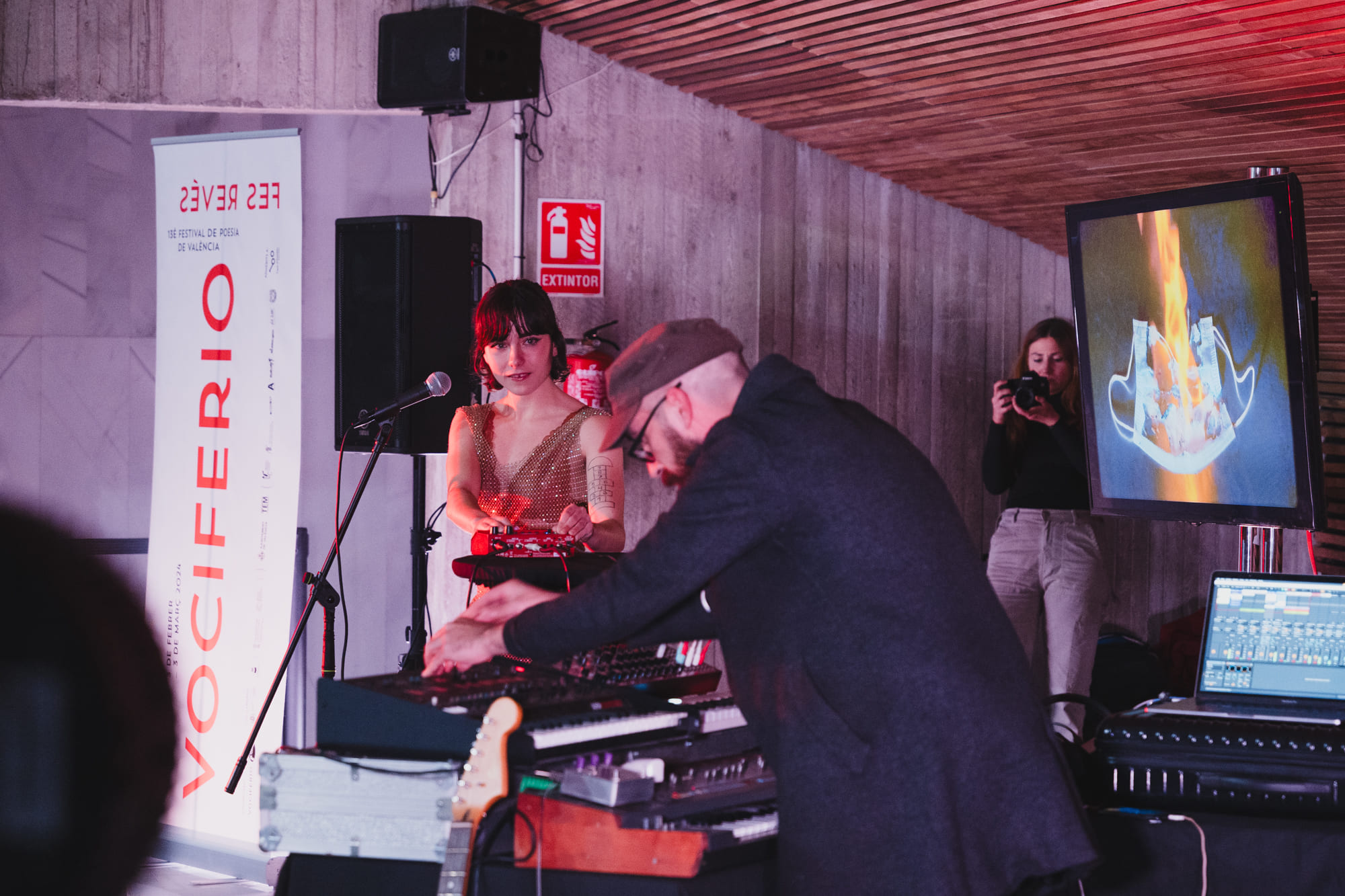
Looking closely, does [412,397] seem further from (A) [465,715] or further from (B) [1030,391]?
(B) [1030,391]

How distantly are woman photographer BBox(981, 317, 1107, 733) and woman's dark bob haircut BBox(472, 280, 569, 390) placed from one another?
1781mm

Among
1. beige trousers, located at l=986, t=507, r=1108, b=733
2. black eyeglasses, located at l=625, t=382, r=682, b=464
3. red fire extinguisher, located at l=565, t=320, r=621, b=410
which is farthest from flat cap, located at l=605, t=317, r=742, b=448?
beige trousers, located at l=986, t=507, r=1108, b=733

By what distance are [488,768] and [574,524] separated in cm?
134

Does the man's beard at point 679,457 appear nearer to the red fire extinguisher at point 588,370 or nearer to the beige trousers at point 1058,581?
the red fire extinguisher at point 588,370

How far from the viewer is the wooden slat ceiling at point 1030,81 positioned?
3684 millimetres

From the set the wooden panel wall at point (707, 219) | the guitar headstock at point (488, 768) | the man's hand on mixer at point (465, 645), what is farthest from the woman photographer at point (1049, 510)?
the guitar headstock at point (488, 768)

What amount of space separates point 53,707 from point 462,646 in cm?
172

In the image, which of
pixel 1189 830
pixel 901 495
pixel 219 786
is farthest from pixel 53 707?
pixel 219 786

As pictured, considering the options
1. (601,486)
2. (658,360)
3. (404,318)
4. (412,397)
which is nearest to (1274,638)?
(658,360)

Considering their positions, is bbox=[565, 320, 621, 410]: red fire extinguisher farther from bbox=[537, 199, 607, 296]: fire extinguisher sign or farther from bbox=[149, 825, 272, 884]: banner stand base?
bbox=[149, 825, 272, 884]: banner stand base

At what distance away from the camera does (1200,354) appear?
116 inches

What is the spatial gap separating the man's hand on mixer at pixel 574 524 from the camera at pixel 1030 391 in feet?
6.07

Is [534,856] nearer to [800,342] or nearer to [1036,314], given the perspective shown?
[800,342]

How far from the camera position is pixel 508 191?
4.59m
